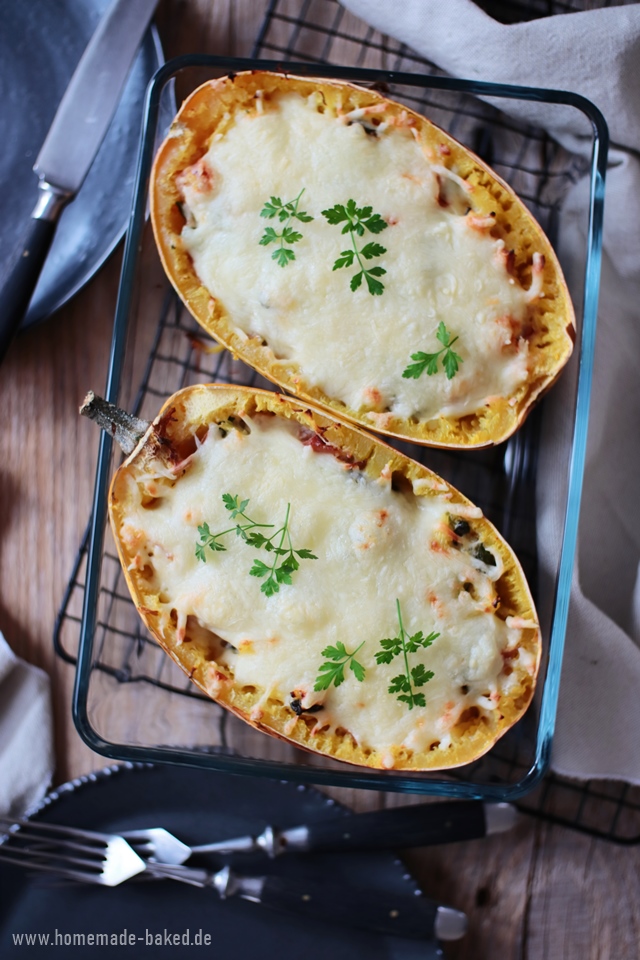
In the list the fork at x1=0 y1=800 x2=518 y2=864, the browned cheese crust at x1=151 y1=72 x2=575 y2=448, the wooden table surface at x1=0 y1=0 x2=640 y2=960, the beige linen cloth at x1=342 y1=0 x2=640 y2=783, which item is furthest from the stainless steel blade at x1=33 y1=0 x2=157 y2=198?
the fork at x1=0 y1=800 x2=518 y2=864

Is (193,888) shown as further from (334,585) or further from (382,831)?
(334,585)

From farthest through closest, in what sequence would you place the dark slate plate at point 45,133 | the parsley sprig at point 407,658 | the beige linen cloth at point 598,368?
the dark slate plate at point 45,133
the beige linen cloth at point 598,368
the parsley sprig at point 407,658

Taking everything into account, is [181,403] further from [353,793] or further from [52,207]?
[353,793]

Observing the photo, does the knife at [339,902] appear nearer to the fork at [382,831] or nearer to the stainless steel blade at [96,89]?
the fork at [382,831]

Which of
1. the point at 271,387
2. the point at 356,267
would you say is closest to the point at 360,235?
the point at 356,267

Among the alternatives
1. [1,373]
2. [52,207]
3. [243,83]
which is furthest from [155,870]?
[243,83]

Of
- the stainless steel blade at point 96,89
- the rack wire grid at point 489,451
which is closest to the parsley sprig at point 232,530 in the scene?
the rack wire grid at point 489,451
